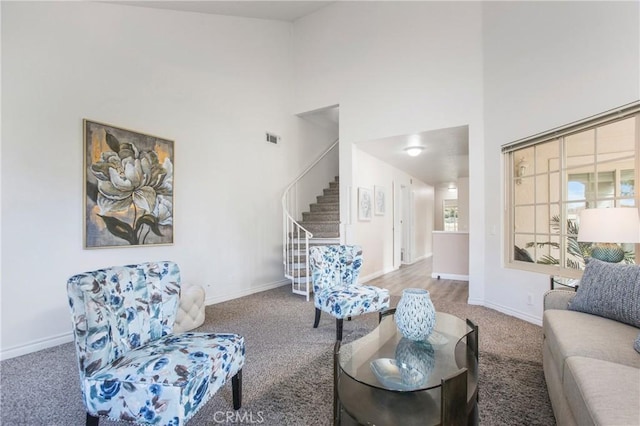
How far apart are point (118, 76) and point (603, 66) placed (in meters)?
4.65

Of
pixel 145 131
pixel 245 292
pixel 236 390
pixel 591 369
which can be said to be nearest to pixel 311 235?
pixel 245 292

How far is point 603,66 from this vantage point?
2723mm

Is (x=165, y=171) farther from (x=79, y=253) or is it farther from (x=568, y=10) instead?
(x=568, y=10)

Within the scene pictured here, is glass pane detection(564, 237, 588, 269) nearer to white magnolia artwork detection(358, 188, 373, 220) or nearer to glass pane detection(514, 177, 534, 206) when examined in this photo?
glass pane detection(514, 177, 534, 206)

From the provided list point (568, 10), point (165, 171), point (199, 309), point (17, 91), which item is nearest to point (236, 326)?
point (199, 309)

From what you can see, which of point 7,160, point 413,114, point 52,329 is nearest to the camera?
point 7,160

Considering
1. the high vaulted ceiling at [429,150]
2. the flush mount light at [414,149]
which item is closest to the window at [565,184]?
the high vaulted ceiling at [429,150]

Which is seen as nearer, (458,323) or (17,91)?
(458,323)

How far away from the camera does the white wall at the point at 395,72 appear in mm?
4078

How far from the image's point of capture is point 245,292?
4.71 metres

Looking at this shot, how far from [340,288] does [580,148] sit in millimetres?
2752

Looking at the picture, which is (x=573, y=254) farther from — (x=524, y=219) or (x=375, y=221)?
(x=375, y=221)

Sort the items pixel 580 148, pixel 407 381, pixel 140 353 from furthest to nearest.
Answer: pixel 580 148, pixel 140 353, pixel 407 381

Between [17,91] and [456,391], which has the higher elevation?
[17,91]
